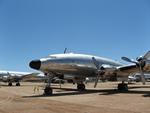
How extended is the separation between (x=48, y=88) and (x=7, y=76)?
42550mm

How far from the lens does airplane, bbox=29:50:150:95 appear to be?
2786cm

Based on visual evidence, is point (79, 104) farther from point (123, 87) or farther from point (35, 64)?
point (123, 87)

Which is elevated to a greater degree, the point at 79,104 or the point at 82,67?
the point at 82,67

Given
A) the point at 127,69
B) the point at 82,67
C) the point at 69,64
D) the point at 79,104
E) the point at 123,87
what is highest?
the point at 69,64

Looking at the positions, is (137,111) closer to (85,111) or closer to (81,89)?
(85,111)

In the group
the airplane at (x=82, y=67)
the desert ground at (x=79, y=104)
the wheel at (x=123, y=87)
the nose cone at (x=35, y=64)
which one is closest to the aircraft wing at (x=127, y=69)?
the airplane at (x=82, y=67)

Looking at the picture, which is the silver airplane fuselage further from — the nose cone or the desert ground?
the desert ground

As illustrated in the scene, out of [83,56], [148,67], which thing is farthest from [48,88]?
[148,67]

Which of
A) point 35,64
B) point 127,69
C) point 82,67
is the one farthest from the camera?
point 82,67

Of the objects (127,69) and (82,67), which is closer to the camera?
(127,69)

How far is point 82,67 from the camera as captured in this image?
3209cm

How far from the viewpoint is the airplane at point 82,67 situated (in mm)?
27859

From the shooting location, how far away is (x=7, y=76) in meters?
68.6

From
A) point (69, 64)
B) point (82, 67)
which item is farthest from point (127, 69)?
point (69, 64)
